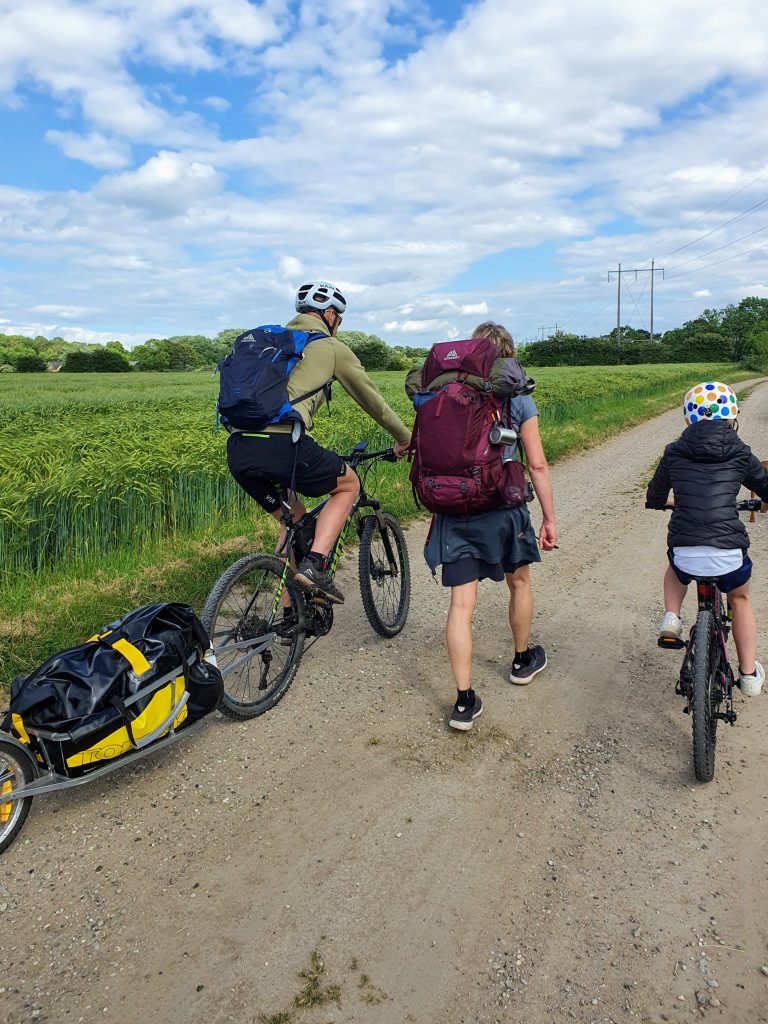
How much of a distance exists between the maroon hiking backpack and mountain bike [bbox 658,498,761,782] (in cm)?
113

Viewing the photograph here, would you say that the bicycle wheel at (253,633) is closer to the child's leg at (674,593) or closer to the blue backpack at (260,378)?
the blue backpack at (260,378)

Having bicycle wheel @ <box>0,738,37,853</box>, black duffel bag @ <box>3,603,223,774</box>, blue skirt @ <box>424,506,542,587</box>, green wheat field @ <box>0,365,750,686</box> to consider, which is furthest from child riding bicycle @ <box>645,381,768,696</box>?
green wheat field @ <box>0,365,750,686</box>

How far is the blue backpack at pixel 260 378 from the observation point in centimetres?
388

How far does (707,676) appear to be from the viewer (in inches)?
130

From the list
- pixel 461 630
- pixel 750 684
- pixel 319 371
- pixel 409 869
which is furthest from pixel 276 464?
pixel 750 684

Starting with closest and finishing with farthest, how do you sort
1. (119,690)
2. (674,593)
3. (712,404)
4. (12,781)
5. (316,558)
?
(12,781) < (119,690) < (712,404) < (674,593) < (316,558)

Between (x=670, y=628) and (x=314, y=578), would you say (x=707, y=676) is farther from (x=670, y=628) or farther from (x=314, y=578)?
(x=314, y=578)

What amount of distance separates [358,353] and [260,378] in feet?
203

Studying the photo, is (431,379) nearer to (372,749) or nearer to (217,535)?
(372,749)

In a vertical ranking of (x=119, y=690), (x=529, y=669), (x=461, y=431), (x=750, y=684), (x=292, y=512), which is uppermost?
(x=461, y=431)

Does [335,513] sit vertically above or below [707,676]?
above

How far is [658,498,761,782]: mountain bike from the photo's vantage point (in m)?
3.29

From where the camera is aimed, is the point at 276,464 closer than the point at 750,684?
No

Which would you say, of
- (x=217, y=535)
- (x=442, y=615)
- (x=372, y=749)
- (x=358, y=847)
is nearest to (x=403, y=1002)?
(x=358, y=847)
